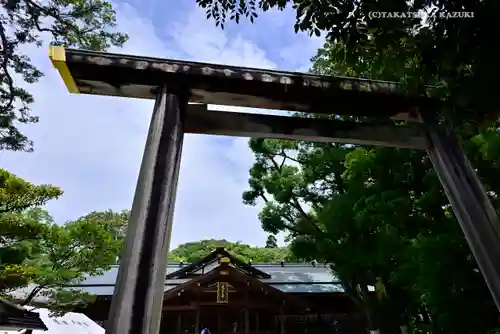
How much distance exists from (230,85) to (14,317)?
16.4 feet

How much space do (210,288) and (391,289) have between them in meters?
5.79

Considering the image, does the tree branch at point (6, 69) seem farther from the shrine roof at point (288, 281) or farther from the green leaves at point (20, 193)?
the shrine roof at point (288, 281)

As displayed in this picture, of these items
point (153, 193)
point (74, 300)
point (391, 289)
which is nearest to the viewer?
point (153, 193)

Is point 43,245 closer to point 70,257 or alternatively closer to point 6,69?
point 70,257

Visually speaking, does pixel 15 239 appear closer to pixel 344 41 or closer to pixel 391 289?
pixel 344 41

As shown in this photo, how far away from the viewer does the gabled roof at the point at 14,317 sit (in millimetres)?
5215

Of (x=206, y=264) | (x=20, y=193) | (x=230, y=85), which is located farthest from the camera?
(x=206, y=264)

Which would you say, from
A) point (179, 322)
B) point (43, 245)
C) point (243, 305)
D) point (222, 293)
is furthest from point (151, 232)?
point (179, 322)

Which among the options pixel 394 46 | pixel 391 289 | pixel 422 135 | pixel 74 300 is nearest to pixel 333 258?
pixel 391 289

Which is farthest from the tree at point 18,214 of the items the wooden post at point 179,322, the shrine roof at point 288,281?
the wooden post at point 179,322

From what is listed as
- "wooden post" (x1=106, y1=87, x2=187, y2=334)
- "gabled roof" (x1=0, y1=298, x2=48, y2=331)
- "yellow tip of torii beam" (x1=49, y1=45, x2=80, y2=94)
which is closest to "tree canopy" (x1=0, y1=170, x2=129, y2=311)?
"gabled roof" (x1=0, y1=298, x2=48, y2=331)

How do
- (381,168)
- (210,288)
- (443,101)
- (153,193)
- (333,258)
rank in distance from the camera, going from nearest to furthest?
(153,193) → (443,101) → (381,168) → (333,258) → (210,288)

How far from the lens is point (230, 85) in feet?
10.4

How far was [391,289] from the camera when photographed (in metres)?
11.2
